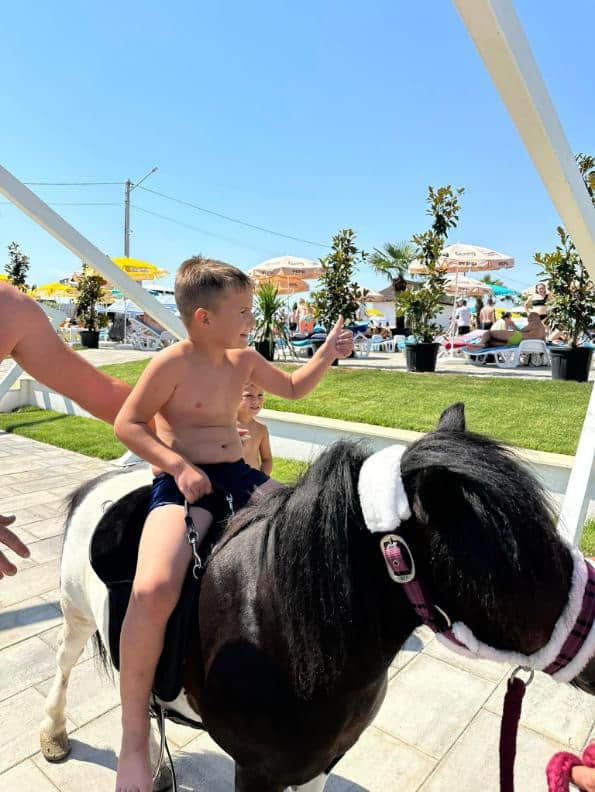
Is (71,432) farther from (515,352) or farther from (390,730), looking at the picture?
(515,352)

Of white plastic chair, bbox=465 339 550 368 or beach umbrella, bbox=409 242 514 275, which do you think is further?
beach umbrella, bbox=409 242 514 275

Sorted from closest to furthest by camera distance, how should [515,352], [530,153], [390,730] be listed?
[390,730]
[530,153]
[515,352]

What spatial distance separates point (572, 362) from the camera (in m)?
9.03

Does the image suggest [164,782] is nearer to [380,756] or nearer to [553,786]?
[380,756]

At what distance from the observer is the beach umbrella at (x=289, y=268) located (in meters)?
18.4

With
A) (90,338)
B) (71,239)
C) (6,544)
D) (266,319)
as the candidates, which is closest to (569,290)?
(266,319)

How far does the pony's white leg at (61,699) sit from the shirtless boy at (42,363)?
2.48 feet

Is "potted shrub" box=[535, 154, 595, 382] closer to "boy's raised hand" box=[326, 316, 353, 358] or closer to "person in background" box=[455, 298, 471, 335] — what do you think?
"boy's raised hand" box=[326, 316, 353, 358]

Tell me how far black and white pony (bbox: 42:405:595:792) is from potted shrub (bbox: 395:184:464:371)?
Answer: 9.64 metres

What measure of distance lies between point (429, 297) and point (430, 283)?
1.32ft

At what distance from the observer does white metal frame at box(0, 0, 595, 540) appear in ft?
6.64

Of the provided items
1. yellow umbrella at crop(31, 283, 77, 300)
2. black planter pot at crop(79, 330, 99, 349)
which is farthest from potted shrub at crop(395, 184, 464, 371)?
yellow umbrella at crop(31, 283, 77, 300)

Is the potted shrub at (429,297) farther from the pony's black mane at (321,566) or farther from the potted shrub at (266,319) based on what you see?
the pony's black mane at (321,566)

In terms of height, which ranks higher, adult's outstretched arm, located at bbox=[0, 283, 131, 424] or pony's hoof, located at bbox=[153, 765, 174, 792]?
adult's outstretched arm, located at bbox=[0, 283, 131, 424]
